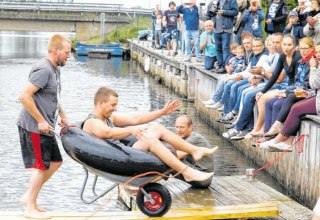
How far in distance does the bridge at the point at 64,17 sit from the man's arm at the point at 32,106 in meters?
61.5

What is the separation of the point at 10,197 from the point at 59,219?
4.35m

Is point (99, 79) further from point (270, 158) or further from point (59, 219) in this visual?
point (59, 219)

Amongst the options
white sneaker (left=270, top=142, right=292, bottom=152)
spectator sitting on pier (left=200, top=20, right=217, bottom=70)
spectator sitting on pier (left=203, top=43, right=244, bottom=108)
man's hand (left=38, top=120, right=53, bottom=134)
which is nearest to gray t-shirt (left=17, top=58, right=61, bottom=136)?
man's hand (left=38, top=120, right=53, bottom=134)

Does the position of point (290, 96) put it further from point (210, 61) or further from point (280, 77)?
point (210, 61)

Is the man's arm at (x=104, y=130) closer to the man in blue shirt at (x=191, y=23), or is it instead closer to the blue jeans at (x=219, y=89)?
the blue jeans at (x=219, y=89)

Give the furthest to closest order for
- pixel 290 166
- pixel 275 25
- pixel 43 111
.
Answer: pixel 275 25
pixel 290 166
pixel 43 111

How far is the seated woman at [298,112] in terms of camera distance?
13055 mm

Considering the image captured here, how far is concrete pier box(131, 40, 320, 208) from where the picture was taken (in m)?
13.0

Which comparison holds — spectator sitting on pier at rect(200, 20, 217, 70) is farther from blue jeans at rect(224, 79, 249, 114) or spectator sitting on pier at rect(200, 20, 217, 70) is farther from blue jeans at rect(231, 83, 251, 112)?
blue jeans at rect(231, 83, 251, 112)

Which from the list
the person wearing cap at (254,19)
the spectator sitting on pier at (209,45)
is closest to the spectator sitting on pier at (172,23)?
the spectator sitting on pier at (209,45)

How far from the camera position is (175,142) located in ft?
35.4

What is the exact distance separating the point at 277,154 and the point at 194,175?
15.3 feet

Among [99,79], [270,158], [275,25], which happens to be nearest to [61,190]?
[270,158]

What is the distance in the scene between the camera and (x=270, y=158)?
52.7ft
